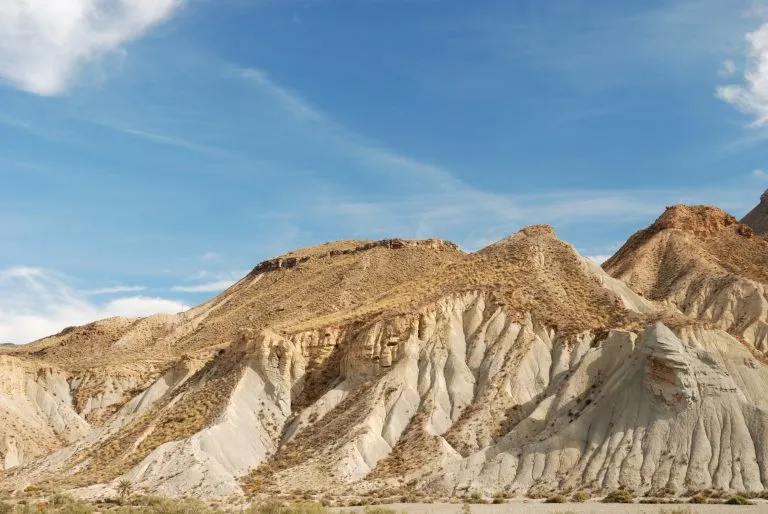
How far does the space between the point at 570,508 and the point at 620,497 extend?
129 inches

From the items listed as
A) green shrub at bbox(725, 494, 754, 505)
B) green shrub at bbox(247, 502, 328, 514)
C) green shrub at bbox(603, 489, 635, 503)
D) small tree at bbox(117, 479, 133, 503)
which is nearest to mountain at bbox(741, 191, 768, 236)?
green shrub at bbox(603, 489, 635, 503)

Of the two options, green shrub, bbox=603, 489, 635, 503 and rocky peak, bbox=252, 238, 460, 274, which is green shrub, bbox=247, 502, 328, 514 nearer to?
green shrub, bbox=603, 489, 635, 503

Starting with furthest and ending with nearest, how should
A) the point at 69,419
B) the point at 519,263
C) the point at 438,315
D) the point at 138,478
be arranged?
1. the point at 69,419
2. the point at 519,263
3. the point at 438,315
4. the point at 138,478

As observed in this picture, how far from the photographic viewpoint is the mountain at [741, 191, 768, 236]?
495 ft

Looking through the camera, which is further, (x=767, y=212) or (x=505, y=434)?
(x=767, y=212)

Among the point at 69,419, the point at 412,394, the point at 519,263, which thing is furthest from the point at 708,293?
the point at 69,419

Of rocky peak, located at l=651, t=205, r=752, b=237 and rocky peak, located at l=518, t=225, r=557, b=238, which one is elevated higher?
rocky peak, located at l=651, t=205, r=752, b=237

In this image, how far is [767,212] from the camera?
155250 mm

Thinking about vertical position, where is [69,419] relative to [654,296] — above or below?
below

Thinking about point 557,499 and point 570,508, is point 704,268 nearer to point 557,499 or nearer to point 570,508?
point 557,499

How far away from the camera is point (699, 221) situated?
355 feet

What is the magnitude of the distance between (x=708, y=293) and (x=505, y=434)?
4751 centimetres

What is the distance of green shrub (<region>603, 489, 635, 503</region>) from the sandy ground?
0.75 metres

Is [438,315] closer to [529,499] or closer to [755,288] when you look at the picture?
[529,499]
